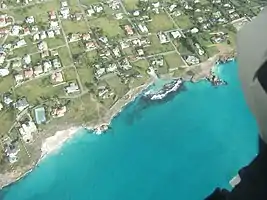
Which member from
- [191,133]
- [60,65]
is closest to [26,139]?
[60,65]

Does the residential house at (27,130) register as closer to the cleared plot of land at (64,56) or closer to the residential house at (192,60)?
the cleared plot of land at (64,56)

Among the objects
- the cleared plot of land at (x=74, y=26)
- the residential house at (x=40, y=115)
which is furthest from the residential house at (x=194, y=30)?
the residential house at (x=40, y=115)

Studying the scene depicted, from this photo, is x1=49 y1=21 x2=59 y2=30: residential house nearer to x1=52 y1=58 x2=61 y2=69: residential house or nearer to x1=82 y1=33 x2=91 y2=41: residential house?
x1=82 y1=33 x2=91 y2=41: residential house

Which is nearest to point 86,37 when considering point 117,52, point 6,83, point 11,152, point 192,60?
point 117,52

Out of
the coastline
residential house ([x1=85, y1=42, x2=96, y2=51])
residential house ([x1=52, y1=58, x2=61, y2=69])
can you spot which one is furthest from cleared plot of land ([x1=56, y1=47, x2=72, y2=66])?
the coastline

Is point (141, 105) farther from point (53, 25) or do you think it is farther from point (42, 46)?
point (53, 25)

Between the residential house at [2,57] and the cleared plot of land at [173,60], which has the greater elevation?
the residential house at [2,57]

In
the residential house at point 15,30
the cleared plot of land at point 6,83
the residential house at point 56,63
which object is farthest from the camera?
the residential house at point 15,30
